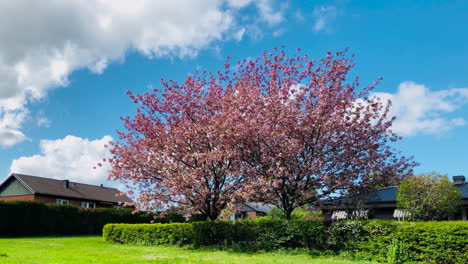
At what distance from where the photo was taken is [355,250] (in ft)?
47.8

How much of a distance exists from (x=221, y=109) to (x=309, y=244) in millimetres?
7546

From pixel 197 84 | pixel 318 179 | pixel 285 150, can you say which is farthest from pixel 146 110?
pixel 318 179

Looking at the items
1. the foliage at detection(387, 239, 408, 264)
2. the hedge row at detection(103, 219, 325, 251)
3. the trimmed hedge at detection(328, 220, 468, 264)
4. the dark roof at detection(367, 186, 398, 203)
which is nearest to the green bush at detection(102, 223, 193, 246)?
the hedge row at detection(103, 219, 325, 251)

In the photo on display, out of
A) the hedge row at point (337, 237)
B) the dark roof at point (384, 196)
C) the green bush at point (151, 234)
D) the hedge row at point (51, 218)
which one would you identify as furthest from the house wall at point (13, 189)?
the dark roof at point (384, 196)

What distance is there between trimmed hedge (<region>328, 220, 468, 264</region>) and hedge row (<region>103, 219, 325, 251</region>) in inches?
41.8

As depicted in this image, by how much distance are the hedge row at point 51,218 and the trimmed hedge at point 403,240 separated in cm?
1537

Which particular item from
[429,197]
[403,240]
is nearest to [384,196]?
[429,197]

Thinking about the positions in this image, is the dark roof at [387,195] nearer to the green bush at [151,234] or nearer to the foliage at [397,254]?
the foliage at [397,254]

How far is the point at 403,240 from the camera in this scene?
1350 centimetres

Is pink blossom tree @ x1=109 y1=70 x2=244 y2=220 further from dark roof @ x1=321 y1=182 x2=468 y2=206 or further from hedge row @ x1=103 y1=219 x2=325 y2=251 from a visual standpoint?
dark roof @ x1=321 y1=182 x2=468 y2=206

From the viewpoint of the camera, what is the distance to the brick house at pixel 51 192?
39.9 m

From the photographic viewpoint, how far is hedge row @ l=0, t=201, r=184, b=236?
26.4 meters

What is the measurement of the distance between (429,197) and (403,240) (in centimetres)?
787

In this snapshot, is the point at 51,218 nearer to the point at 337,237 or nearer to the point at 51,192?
the point at 51,192
